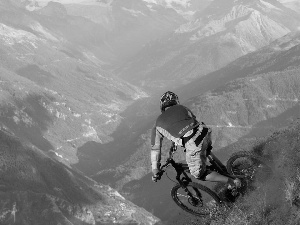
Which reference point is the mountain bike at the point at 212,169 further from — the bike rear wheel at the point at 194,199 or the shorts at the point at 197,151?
the shorts at the point at 197,151

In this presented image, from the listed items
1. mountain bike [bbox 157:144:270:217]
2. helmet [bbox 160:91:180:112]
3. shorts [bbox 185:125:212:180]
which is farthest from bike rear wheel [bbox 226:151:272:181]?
helmet [bbox 160:91:180:112]

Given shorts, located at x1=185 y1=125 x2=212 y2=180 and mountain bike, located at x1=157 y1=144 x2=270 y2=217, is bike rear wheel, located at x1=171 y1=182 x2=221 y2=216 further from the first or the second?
shorts, located at x1=185 y1=125 x2=212 y2=180

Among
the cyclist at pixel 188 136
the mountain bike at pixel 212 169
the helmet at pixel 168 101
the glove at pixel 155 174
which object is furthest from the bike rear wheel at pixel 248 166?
the helmet at pixel 168 101

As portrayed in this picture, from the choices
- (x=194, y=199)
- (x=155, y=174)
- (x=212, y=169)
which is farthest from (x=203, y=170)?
(x=194, y=199)

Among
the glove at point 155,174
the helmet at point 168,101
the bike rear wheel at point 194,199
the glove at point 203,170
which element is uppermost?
the helmet at point 168,101

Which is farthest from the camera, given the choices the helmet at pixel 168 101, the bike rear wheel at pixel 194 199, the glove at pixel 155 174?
the bike rear wheel at pixel 194 199

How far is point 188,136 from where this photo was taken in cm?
2278

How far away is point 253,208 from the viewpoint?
21.9m

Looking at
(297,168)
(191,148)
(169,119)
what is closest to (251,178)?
(297,168)

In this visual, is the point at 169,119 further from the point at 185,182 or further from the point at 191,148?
the point at 185,182

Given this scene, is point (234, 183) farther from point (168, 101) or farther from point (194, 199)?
point (168, 101)

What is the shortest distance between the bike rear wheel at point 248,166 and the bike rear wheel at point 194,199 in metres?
2.47

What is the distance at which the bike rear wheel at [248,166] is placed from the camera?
976 inches

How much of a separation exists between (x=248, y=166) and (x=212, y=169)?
345 centimetres
